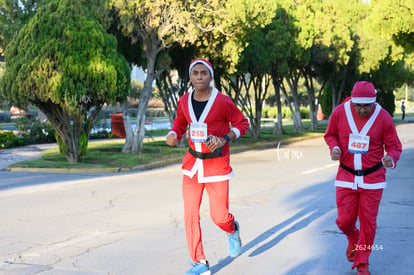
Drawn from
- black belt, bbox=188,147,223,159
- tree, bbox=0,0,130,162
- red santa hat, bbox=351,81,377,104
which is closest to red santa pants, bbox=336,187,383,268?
red santa hat, bbox=351,81,377,104

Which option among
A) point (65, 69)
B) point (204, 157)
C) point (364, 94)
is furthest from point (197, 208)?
point (65, 69)

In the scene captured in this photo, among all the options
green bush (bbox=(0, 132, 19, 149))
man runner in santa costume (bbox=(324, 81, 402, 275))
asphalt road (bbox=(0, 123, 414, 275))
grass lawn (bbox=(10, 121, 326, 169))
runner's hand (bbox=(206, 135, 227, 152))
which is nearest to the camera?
runner's hand (bbox=(206, 135, 227, 152))

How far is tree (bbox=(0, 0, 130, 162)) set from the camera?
1827 centimetres

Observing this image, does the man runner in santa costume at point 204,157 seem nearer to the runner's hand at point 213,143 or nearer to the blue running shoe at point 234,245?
the runner's hand at point 213,143

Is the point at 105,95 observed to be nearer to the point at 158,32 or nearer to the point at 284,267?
the point at 158,32

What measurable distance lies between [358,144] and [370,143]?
0.36 ft

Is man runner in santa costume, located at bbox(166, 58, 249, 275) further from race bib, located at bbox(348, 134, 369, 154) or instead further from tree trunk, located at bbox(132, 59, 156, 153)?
tree trunk, located at bbox(132, 59, 156, 153)

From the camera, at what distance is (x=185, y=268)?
6742 millimetres

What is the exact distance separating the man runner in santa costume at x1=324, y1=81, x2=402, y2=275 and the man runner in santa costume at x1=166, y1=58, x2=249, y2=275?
1017mm

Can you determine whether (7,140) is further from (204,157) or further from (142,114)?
(204,157)

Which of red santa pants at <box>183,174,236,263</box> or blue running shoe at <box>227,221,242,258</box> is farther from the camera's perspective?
blue running shoe at <box>227,221,242,258</box>

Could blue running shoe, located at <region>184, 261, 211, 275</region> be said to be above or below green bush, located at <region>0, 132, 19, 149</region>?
below

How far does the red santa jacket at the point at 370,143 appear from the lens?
6211 mm

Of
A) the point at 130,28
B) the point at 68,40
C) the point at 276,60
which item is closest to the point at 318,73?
the point at 276,60
